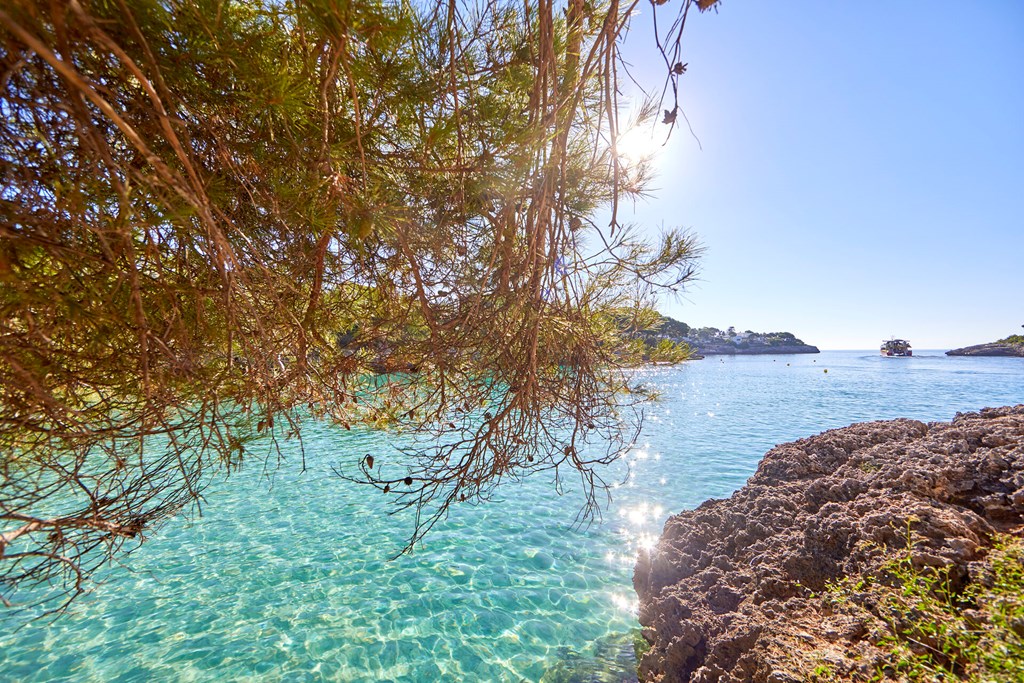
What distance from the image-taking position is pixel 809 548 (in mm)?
3020

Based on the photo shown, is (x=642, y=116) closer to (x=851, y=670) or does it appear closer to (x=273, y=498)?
(x=851, y=670)

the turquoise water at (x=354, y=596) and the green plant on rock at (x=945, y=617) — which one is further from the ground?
the green plant on rock at (x=945, y=617)

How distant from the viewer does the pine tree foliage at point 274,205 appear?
1245 mm

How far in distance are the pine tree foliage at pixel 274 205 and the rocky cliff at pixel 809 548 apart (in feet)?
5.41

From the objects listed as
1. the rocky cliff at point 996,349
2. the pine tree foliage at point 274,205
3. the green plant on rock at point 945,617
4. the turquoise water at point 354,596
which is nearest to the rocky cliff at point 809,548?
the green plant on rock at point 945,617

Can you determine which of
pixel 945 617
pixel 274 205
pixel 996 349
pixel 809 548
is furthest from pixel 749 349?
pixel 274 205

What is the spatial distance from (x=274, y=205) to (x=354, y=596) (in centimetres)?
376

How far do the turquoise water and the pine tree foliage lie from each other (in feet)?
4.74

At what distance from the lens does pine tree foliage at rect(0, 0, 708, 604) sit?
1.25 metres

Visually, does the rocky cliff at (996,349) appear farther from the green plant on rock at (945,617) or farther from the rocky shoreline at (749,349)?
the green plant on rock at (945,617)

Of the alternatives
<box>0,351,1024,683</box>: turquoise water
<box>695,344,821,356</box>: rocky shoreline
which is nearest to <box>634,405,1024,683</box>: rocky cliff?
<box>0,351,1024,683</box>: turquoise water

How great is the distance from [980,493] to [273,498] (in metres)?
7.57

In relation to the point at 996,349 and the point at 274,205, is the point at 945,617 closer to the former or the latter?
the point at 274,205

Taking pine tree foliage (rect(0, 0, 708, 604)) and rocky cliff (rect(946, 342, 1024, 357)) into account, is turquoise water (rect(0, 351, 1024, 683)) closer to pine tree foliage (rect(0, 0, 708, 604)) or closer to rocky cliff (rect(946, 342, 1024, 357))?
pine tree foliage (rect(0, 0, 708, 604))
